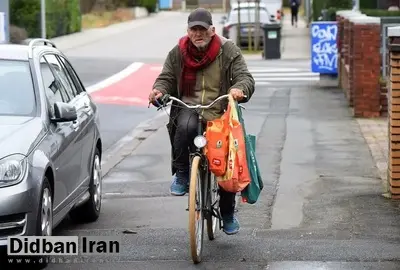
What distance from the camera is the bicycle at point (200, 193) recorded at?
7543 mm

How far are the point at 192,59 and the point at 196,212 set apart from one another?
4.12ft

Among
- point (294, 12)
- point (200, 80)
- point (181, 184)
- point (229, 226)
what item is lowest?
point (294, 12)

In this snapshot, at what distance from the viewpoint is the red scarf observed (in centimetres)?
823

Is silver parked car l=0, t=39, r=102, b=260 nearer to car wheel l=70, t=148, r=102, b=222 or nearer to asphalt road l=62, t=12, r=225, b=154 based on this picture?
car wheel l=70, t=148, r=102, b=222

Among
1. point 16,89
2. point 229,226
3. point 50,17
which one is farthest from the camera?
point 50,17

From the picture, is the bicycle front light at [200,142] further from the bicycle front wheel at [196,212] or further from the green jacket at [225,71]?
the green jacket at [225,71]

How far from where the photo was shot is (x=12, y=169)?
7.32m

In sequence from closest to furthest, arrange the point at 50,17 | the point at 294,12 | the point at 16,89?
the point at 16,89 → the point at 50,17 → the point at 294,12

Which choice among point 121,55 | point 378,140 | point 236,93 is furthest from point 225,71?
point 121,55

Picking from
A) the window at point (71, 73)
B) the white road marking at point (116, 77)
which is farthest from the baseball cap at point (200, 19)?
the white road marking at point (116, 77)

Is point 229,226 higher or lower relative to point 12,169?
lower

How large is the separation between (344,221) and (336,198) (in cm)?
123

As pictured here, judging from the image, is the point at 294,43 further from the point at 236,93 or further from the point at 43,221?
the point at 43,221

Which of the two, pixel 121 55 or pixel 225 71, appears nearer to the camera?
pixel 225 71
